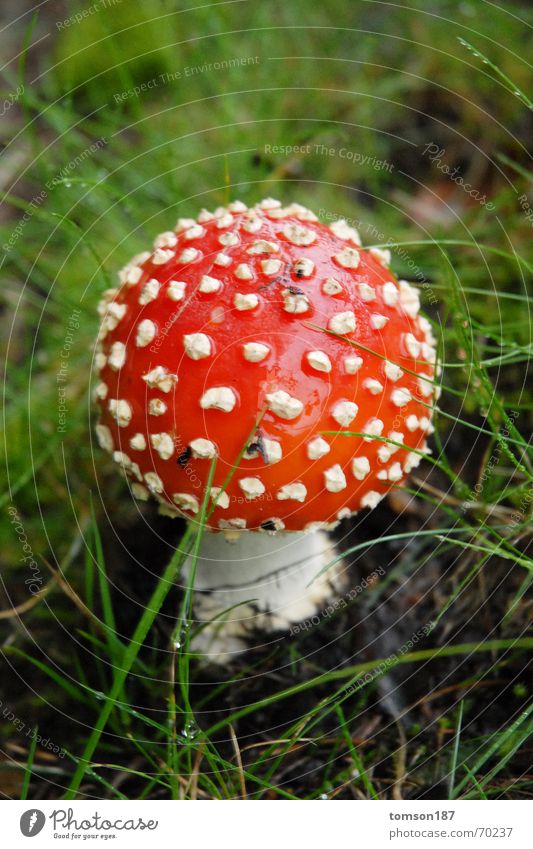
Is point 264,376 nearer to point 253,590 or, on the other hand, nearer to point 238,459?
point 238,459

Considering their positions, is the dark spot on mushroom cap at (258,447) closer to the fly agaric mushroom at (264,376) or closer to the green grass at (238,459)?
the fly agaric mushroom at (264,376)

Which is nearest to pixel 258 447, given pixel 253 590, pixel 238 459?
pixel 238 459

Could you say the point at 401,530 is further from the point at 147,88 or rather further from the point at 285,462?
the point at 147,88

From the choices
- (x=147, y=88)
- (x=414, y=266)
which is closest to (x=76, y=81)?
(x=147, y=88)

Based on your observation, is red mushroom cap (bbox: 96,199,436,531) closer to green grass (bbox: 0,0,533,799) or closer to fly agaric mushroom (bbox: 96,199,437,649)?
fly agaric mushroom (bbox: 96,199,437,649)

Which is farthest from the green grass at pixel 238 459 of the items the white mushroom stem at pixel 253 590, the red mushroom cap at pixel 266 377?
the red mushroom cap at pixel 266 377

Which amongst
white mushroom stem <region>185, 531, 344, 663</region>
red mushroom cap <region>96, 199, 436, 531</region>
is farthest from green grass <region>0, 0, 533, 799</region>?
red mushroom cap <region>96, 199, 436, 531</region>

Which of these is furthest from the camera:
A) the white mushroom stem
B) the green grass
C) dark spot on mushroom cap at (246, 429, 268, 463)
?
the white mushroom stem
